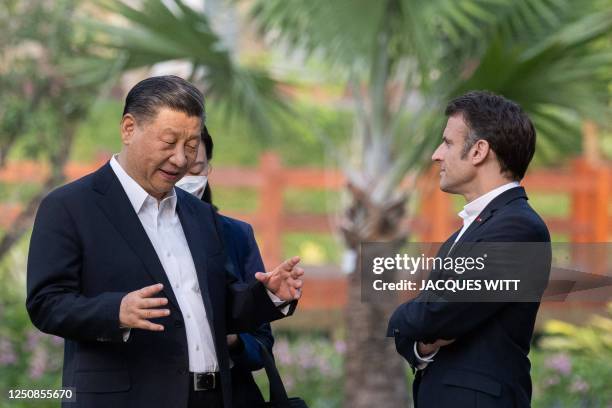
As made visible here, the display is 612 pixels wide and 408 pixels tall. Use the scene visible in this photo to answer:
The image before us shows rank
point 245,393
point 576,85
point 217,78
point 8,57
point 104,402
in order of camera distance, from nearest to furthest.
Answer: point 104,402
point 245,393
point 576,85
point 217,78
point 8,57

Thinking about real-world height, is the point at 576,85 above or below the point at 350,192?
above

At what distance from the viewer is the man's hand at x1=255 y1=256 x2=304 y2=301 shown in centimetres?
271

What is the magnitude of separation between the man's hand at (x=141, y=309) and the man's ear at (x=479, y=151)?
37.5 inches

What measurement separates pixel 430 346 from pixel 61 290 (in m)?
0.97

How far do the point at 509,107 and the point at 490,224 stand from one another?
1.12 ft

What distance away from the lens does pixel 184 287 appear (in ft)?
9.01

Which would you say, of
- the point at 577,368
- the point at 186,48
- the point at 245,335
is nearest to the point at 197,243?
the point at 245,335

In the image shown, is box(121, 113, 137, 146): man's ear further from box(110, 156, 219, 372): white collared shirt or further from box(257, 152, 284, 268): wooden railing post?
box(257, 152, 284, 268): wooden railing post

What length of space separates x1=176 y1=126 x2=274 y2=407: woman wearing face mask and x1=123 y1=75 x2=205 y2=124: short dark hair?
48 cm

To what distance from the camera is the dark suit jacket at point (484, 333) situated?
274cm

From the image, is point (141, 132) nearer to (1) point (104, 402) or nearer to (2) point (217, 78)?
(1) point (104, 402)

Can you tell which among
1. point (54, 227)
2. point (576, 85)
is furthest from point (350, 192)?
point (54, 227)

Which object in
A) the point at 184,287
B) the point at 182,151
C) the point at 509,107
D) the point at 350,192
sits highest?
the point at 350,192

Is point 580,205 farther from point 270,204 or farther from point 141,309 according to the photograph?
point 141,309
